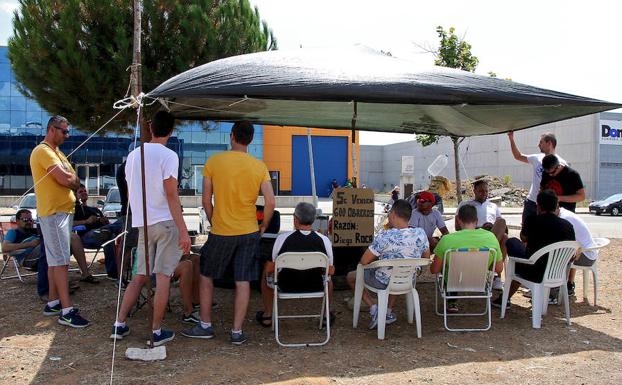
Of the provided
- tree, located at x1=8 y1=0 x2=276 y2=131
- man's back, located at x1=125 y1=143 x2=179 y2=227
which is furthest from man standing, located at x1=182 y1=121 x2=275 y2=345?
tree, located at x1=8 y1=0 x2=276 y2=131

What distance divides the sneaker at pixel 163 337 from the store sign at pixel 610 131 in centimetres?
3991

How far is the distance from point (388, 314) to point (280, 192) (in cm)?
3319

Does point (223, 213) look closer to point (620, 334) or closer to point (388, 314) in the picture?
point (388, 314)

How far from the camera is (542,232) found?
504 cm

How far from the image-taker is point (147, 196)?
4.11m

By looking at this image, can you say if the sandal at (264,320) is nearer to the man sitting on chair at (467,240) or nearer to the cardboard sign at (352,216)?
the cardboard sign at (352,216)

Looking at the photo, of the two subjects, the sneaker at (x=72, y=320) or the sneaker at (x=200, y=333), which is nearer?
the sneaker at (x=200, y=333)

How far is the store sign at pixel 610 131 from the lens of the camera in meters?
37.6

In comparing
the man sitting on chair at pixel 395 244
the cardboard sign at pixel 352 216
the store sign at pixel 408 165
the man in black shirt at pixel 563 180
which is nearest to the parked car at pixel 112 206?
the cardboard sign at pixel 352 216

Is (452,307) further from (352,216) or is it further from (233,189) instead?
(233,189)

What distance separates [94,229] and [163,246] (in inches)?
121

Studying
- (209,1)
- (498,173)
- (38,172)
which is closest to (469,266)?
(38,172)

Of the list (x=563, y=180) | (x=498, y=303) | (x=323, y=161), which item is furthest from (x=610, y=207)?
(x=498, y=303)

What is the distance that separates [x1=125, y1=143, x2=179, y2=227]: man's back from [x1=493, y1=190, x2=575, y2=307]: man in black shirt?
10.9 ft
